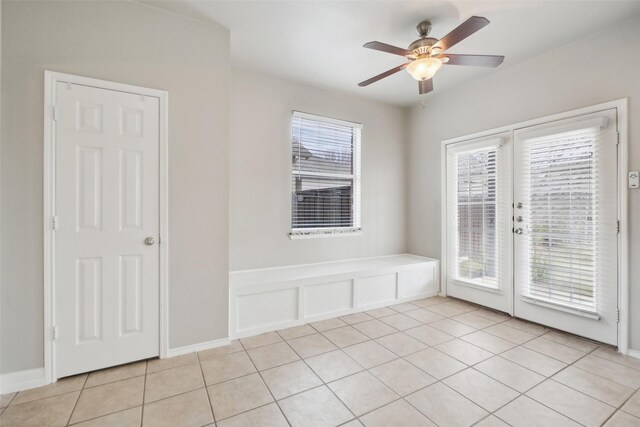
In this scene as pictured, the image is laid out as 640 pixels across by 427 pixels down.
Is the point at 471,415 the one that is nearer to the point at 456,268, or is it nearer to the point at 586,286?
the point at 586,286

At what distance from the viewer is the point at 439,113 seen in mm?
4039

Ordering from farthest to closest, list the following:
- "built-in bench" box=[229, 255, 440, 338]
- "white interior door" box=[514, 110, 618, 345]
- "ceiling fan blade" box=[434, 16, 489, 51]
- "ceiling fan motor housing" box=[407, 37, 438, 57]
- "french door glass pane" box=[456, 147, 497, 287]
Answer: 1. "french door glass pane" box=[456, 147, 497, 287]
2. "built-in bench" box=[229, 255, 440, 338]
3. "white interior door" box=[514, 110, 618, 345]
4. "ceiling fan motor housing" box=[407, 37, 438, 57]
5. "ceiling fan blade" box=[434, 16, 489, 51]

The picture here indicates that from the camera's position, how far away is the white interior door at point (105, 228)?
2.06 m

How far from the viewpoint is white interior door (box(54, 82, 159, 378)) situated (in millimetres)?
2057

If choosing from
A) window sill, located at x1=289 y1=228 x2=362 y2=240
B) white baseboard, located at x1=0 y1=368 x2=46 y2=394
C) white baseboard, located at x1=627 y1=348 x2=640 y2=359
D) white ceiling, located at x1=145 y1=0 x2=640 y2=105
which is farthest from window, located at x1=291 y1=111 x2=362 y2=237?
white baseboard, located at x1=627 y1=348 x2=640 y2=359

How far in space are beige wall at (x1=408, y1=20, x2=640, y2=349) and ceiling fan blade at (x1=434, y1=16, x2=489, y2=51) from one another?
5.06 ft

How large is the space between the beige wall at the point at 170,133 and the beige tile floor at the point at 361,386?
0.39 meters

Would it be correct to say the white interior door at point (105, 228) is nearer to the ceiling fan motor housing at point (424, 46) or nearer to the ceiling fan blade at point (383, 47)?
the ceiling fan blade at point (383, 47)

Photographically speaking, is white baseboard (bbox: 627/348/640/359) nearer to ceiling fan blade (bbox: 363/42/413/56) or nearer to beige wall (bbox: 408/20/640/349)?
beige wall (bbox: 408/20/640/349)

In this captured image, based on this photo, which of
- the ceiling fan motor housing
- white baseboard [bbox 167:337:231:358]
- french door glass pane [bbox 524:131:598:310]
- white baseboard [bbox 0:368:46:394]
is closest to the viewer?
white baseboard [bbox 0:368:46:394]

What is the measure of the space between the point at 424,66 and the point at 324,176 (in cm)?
188

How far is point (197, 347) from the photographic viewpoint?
2.48 m

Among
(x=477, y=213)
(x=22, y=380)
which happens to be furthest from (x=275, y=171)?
(x=22, y=380)

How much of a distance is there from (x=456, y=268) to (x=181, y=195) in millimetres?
3466
